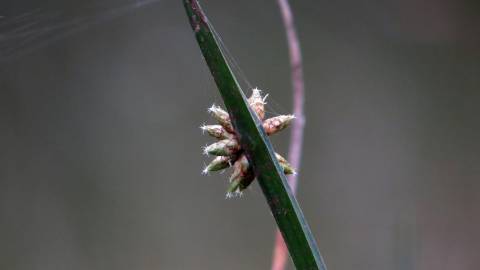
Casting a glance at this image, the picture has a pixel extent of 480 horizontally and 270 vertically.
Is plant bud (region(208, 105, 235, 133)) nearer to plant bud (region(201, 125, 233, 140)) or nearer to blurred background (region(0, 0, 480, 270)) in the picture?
plant bud (region(201, 125, 233, 140))

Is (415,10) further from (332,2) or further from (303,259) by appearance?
(303,259)

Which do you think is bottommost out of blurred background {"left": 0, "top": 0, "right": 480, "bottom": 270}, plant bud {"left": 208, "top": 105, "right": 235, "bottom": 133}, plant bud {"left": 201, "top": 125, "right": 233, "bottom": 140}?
blurred background {"left": 0, "top": 0, "right": 480, "bottom": 270}

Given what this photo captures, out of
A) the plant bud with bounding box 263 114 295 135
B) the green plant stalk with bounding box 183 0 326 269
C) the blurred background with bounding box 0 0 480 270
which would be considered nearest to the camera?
the green plant stalk with bounding box 183 0 326 269

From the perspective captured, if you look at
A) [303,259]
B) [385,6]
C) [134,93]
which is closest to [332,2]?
[385,6]

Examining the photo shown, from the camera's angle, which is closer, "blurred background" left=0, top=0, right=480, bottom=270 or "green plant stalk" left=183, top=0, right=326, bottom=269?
"green plant stalk" left=183, top=0, right=326, bottom=269

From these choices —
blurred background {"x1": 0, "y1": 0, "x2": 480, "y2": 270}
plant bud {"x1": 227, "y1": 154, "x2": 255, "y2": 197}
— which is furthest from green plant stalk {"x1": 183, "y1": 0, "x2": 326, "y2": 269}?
blurred background {"x1": 0, "y1": 0, "x2": 480, "y2": 270}

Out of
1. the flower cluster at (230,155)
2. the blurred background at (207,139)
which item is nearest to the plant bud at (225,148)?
the flower cluster at (230,155)
